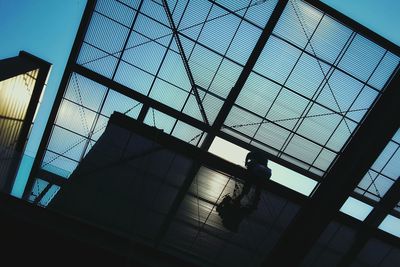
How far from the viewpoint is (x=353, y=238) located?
8.48 m

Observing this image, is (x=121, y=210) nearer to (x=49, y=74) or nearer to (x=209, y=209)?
(x=209, y=209)

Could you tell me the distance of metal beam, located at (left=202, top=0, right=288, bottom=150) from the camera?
15945mm

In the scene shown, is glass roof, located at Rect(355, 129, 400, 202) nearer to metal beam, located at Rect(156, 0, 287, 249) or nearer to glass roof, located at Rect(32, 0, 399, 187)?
glass roof, located at Rect(32, 0, 399, 187)

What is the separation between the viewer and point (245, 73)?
17.4 meters

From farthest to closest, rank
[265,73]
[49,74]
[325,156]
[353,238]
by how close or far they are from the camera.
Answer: [325,156], [265,73], [49,74], [353,238]

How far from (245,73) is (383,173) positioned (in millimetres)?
11746

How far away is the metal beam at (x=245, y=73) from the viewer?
15945 millimetres

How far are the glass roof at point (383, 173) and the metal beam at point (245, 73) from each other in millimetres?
10331

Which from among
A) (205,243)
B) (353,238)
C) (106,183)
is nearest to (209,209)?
(205,243)

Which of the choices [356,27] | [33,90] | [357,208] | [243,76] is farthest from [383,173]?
[33,90]

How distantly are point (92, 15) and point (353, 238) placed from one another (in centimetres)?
1685

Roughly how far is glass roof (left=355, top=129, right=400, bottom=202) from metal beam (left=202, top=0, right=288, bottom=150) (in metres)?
10.3

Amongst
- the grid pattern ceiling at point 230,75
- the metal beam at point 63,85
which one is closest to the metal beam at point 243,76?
the grid pattern ceiling at point 230,75

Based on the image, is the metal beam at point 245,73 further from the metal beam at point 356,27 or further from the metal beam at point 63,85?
the metal beam at point 63,85
